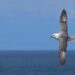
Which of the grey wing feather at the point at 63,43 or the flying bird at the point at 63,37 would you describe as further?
the grey wing feather at the point at 63,43

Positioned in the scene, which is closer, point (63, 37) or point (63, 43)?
point (63, 37)

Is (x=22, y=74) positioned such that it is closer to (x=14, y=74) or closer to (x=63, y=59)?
(x=14, y=74)

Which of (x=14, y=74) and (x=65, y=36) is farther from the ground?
(x=14, y=74)

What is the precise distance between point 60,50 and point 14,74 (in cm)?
9249

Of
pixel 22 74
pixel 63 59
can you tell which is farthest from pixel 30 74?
pixel 63 59

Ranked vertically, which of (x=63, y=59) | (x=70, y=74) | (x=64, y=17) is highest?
(x=70, y=74)

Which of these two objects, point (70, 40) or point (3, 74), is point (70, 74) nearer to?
point (3, 74)

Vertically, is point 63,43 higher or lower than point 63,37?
lower

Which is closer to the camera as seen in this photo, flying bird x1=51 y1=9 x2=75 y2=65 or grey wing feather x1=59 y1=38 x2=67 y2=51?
flying bird x1=51 y1=9 x2=75 y2=65

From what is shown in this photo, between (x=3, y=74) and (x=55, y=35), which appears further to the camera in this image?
(x=3, y=74)

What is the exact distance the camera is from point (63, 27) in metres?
18.9

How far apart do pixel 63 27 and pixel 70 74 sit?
9048cm

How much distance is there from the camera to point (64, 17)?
19.5m

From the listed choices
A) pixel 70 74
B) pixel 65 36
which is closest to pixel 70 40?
pixel 65 36
